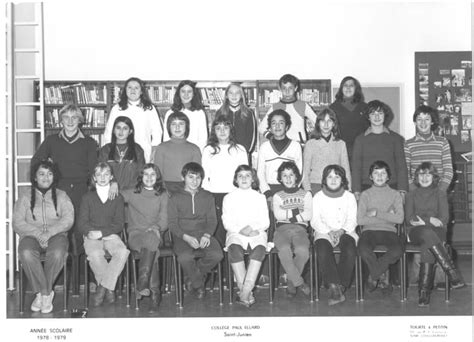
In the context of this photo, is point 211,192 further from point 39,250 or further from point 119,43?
point 119,43

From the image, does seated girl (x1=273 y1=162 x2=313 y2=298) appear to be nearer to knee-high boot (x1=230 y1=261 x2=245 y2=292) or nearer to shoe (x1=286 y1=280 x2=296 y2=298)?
shoe (x1=286 y1=280 x2=296 y2=298)

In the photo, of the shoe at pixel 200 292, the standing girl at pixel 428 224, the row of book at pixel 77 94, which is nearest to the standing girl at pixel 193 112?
the shoe at pixel 200 292

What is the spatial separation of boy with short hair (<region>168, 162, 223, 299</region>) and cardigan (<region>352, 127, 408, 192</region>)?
121 cm

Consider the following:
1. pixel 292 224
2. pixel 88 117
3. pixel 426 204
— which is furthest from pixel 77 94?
pixel 426 204

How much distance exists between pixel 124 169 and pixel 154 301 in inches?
44.0

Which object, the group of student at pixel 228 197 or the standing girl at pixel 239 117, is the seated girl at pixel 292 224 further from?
the standing girl at pixel 239 117

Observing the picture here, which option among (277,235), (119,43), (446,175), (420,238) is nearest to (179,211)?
(277,235)

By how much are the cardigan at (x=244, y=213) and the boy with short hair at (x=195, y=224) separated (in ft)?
0.35

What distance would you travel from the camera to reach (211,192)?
5359mm

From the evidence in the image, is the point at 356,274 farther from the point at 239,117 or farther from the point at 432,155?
the point at 239,117

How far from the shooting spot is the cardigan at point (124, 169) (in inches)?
209

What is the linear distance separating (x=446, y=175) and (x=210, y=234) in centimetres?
196

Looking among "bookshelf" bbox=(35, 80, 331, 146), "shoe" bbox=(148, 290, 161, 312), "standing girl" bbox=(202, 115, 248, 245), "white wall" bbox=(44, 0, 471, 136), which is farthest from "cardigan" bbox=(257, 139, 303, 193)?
"white wall" bbox=(44, 0, 471, 136)

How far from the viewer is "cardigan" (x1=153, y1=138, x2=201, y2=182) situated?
5.37m
